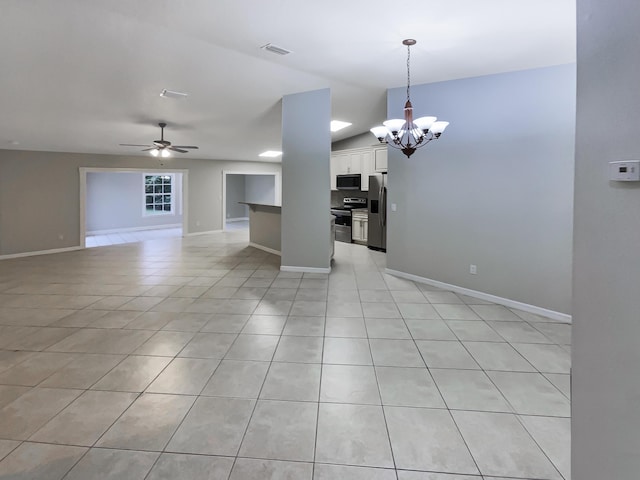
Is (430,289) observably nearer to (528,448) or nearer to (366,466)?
(528,448)

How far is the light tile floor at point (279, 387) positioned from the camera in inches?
70.7

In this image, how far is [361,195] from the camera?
8.98 meters

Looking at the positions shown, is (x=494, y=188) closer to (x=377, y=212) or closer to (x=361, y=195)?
(x=377, y=212)

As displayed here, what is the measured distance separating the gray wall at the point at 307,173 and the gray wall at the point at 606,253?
14.6ft

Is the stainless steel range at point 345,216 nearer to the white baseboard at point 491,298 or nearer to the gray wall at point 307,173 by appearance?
the gray wall at point 307,173

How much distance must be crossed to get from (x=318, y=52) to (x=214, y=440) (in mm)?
3738

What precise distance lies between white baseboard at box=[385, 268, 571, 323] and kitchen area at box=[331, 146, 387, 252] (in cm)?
245

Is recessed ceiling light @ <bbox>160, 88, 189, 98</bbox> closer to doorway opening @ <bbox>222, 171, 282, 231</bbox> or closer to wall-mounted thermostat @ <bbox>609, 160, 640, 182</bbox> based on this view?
wall-mounted thermostat @ <bbox>609, 160, 640, 182</bbox>

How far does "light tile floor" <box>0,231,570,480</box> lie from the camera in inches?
70.7

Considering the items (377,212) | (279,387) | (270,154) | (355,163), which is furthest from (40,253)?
(279,387)

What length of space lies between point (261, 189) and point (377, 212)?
738cm

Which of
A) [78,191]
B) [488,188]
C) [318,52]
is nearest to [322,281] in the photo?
[488,188]

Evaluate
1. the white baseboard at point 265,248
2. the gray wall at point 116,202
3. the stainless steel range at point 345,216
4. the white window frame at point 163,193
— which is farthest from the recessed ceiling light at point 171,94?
the white window frame at point 163,193

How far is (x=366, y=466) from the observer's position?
1759mm
